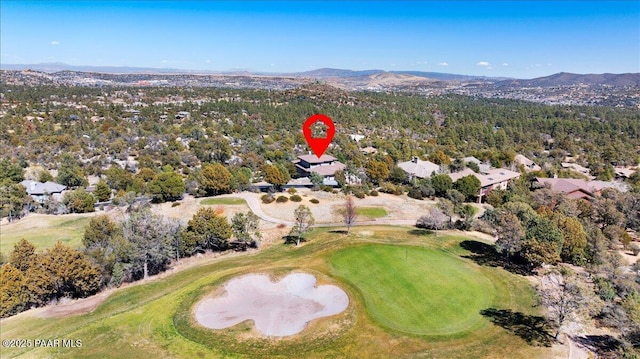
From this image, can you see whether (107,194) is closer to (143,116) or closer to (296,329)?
(296,329)

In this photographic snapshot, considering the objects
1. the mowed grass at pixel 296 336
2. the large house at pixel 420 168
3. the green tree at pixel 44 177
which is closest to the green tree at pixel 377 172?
the large house at pixel 420 168

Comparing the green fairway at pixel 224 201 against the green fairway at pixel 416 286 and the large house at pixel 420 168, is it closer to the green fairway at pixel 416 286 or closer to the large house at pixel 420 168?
the green fairway at pixel 416 286

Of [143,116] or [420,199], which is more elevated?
[143,116]

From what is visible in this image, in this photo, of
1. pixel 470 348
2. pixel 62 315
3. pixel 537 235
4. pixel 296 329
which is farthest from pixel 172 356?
pixel 537 235

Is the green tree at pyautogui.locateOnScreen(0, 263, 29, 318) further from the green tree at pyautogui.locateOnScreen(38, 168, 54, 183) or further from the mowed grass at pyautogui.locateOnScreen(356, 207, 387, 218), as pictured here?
the green tree at pyautogui.locateOnScreen(38, 168, 54, 183)

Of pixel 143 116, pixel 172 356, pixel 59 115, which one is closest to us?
pixel 172 356

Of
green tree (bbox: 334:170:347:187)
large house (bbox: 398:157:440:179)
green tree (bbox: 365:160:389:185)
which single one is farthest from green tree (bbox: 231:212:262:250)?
large house (bbox: 398:157:440:179)

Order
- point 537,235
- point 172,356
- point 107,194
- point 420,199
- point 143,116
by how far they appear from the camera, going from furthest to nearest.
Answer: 1. point 143,116
2. point 420,199
3. point 107,194
4. point 537,235
5. point 172,356
